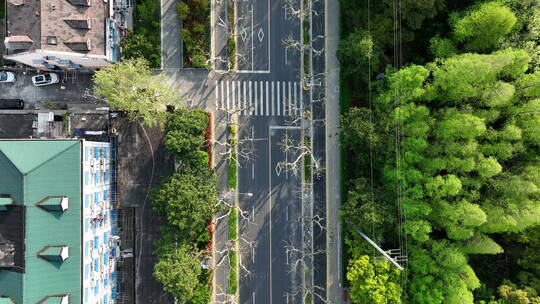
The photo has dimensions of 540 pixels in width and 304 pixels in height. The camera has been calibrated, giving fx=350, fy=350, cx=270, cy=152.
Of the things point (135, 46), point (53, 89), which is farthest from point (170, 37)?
point (53, 89)

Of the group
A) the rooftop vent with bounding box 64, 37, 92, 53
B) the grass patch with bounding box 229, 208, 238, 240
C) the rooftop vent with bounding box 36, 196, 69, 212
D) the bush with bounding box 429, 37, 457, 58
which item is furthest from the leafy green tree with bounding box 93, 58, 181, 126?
the bush with bounding box 429, 37, 457, 58

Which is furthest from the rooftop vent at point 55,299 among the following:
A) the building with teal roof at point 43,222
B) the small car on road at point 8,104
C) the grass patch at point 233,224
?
the small car on road at point 8,104

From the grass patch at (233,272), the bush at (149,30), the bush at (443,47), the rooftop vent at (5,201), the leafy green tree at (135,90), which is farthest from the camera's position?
the grass patch at (233,272)

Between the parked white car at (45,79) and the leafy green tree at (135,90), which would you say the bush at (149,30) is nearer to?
the leafy green tree at (135,90)

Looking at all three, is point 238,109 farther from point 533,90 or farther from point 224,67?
point 533,90

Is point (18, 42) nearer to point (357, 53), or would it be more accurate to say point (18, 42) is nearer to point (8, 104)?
point (8, 104)

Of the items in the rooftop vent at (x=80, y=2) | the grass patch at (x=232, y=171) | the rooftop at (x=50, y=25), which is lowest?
the grass patch at (x=232, y=171)
